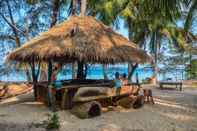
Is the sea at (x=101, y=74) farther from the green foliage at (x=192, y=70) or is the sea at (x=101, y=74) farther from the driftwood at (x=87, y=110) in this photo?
the driftwood at (x=87, y=110)

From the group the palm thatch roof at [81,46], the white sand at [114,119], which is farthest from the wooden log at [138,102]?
the palm thatch roof at [81,46]

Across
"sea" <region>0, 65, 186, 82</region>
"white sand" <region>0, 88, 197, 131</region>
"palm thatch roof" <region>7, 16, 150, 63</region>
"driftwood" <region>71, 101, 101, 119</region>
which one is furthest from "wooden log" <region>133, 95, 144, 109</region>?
"sea" <region>0, 65, 186, 82</region>

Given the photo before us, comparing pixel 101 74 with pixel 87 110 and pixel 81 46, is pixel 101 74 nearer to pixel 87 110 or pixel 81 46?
pixel 81 46

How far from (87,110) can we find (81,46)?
2479 mm

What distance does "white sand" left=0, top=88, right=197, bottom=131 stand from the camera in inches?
358

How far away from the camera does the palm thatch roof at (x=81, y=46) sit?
11805 mm

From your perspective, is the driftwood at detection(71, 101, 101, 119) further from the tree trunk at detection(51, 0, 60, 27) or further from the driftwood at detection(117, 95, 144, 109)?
the tree trunk at detection(51, 0, 60, 27)

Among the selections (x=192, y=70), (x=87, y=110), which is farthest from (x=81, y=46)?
(x=192, y=70)

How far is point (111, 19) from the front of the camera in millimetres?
26469

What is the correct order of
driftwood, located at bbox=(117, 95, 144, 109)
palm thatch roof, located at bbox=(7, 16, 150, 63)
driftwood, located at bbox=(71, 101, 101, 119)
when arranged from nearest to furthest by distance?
driftwood, located at bbox=(71, 101, 101, 119), palm thatch roof, located at bbox=(7, 16, 150, 63), driftwood, located at bbox=(117, 95, 144, 109)

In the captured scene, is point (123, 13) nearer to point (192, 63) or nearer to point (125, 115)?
point (192, 63)

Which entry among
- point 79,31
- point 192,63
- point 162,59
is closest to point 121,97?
point 79,31

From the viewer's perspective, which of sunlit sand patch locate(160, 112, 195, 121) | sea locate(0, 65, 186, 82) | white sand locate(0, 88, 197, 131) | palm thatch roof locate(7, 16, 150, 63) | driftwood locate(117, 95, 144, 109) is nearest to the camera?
white sand locate(0, 88, 197, 131)

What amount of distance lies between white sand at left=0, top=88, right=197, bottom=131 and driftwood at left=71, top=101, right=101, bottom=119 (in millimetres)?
187
